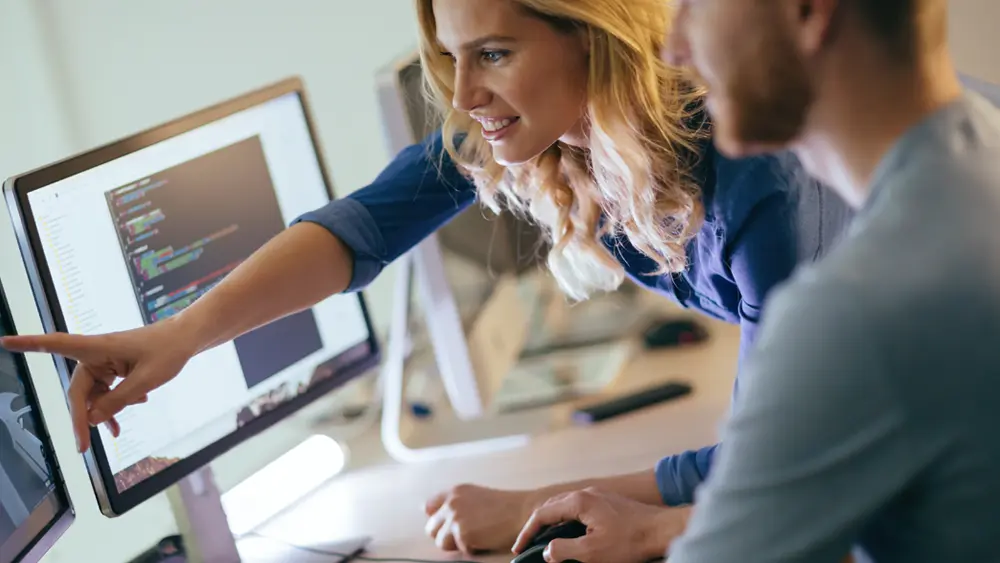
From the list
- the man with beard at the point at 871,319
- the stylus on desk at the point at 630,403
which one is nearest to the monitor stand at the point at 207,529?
the stylus on desk at the point at 630,403

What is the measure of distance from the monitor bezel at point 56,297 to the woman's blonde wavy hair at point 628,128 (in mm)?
229

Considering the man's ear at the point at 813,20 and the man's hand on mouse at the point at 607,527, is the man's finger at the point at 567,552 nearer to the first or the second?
the man's hand on mouse at the point at 607,527

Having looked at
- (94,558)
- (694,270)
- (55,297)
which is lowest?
(94,558)

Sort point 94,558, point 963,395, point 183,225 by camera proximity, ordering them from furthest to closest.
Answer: point 94,558
point 183,225
point 963,395

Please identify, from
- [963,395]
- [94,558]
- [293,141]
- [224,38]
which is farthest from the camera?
[224,38]

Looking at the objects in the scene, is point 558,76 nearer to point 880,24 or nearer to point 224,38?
point 880,24

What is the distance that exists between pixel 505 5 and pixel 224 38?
1.11 meters

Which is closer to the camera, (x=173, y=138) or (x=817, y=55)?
(x=817, y=55)

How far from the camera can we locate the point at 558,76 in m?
1.20

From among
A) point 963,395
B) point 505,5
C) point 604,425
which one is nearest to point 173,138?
point 505,5

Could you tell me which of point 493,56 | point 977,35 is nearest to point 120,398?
point 493,56

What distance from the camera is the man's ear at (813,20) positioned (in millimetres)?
700

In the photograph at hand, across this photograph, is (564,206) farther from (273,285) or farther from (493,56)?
(273,285)

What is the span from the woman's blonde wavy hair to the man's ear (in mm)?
459
